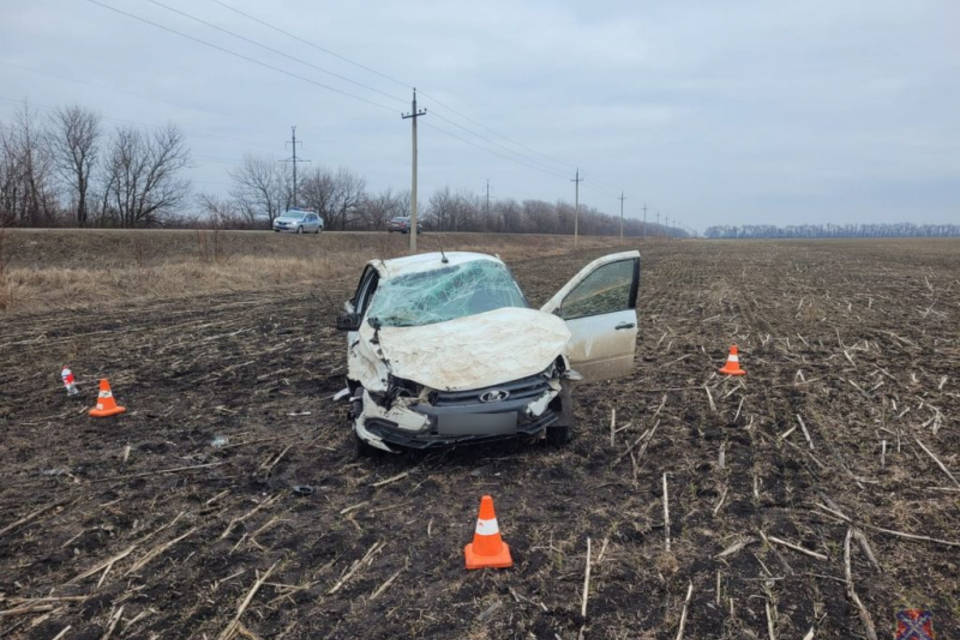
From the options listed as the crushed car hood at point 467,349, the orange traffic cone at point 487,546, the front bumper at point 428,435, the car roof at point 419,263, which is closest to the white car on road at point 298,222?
the car roof at point 419,263

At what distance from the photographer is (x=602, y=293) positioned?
613 centimetres

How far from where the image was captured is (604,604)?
3.10m

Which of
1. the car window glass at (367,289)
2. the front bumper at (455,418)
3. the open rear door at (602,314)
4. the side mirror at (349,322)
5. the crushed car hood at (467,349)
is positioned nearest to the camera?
the front bumper at (455,418)

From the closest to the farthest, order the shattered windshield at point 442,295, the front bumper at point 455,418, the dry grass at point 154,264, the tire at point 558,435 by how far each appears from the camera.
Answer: the front bumper at point 455,418 < the tire at point 558,435 < the shattered windshield at point 442,295 < the dry grass at point 154,264

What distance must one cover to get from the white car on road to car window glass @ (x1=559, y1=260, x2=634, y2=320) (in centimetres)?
3211

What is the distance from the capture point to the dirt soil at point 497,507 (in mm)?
3043

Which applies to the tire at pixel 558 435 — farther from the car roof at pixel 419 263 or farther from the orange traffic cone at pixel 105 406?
the orange traffic cone at pixel 105 406

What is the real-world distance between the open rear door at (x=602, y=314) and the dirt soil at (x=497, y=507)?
2.07 feet

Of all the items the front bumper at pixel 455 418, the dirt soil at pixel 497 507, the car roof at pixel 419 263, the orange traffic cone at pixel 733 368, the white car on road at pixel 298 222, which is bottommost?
the dirt soil at pixel 497 507

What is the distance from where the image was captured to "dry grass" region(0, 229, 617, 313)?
14.9 m

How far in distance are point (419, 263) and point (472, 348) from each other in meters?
1.80

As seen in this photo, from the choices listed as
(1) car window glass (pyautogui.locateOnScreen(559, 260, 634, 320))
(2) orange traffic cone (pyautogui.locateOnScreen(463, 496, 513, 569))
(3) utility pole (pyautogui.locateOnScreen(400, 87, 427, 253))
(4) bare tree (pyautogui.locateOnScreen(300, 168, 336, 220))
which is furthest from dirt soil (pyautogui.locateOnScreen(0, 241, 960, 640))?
(4) bare tree (pyautogui.locateOnScreen(300, 168, 336, 220))

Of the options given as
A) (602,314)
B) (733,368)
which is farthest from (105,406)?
(733,368)

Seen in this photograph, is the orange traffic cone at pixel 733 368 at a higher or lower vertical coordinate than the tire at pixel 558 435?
higher
